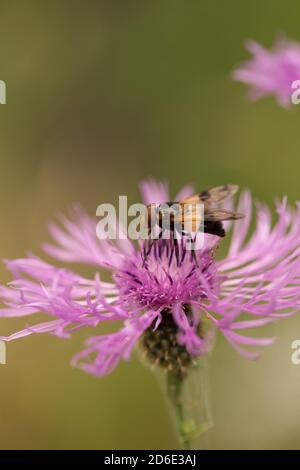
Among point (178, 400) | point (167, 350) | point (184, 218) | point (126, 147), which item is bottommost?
point (178, 400)

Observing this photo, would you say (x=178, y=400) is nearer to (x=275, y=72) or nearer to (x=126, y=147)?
(x=275, y=72)

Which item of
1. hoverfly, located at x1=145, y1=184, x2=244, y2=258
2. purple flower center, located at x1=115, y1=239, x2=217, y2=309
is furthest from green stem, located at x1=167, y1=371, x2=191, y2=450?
hoverfly, located at x1=145, y1=184, x2=244, y2=258

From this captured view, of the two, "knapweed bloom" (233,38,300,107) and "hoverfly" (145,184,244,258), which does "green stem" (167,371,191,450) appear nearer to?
"hoverfly" (145,184,244,258)

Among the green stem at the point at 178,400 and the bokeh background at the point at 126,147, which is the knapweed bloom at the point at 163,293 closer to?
the green stem at the point at 178,400

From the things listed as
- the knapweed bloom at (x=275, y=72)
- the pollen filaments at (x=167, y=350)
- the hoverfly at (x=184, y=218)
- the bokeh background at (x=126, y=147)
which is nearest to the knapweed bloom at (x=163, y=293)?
the pollen filaments at (x=167, y=350)

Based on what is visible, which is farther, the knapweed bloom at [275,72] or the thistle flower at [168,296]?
the knapweed bloom at [275,72]

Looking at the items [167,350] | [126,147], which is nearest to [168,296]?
[167,350]

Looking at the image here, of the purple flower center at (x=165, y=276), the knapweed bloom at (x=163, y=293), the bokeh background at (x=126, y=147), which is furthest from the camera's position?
the bokeh background at (x=126, y=147)
